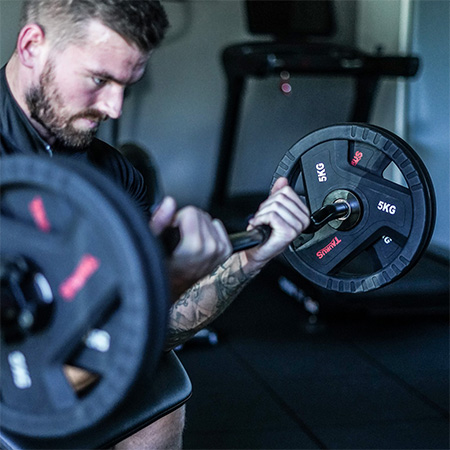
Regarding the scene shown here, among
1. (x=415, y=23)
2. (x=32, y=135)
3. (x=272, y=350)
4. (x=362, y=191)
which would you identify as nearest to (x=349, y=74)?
(x=415, y=23)

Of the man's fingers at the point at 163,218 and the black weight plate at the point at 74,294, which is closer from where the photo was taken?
the black weight plate at the point at 74,294

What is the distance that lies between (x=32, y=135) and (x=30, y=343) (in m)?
0.51

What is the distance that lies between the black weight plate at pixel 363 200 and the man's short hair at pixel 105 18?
413mm

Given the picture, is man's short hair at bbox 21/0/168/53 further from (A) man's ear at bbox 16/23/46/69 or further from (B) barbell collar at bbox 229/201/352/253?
(B) barbell collar at bbox 229/201/352/253

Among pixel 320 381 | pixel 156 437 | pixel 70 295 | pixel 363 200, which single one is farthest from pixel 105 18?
pixel 320 381

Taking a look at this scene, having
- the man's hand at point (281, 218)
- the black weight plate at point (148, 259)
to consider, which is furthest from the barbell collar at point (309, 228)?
the black weight plate at point (148, 259)

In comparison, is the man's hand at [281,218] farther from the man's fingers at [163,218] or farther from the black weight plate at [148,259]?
the black weight plate at [148,259]

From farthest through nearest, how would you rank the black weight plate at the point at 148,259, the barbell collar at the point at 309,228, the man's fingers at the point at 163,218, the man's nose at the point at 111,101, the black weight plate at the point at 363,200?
the black weight plate at the point at 363,200 < the man's nose at the point at 111,101 < the barbell collar at the point at 309,228 < the man's fingers at the point at 163,218 < the black weight plate at the point at 148,259

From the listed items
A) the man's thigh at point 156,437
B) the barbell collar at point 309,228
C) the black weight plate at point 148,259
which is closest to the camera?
the black weight plate at point 148,259

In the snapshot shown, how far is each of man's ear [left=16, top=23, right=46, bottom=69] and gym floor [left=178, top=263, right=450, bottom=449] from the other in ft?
4.35

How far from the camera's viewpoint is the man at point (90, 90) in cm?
105

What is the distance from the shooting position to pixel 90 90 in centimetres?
119

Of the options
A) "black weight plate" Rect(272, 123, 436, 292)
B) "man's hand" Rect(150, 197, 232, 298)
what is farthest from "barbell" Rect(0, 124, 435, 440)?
"black weight plate" Rect(272, 123, 436, 292)

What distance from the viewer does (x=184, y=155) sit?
185 inches
